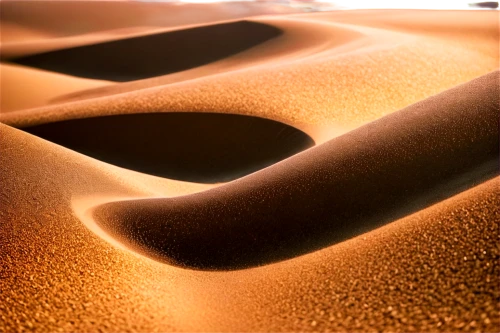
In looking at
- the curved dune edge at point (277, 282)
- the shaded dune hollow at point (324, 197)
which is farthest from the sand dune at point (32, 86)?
the curved dune edge at point (277, 282)

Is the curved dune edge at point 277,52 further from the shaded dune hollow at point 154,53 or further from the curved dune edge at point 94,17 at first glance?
the curved dune edge at point 94,17

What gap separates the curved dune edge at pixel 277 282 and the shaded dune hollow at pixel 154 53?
8.46 metres

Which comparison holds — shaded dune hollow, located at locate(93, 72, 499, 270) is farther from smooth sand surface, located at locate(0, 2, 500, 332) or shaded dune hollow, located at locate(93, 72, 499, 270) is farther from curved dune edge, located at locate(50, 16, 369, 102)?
curved dune edge, located at locate(50, 16, 369, 102)

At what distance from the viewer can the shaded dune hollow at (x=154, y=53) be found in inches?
417

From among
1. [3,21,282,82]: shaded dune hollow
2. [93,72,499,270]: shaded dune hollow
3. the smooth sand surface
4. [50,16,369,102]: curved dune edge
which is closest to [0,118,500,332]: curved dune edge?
the smooth sand surface

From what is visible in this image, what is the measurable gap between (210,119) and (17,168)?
3177 millimetres

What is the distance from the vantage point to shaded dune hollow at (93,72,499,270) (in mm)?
2420

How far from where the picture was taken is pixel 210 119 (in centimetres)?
575

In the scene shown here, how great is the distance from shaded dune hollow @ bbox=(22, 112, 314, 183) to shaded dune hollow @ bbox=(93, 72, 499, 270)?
194 centimetres

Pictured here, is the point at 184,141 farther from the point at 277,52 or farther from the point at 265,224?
the point at 277,52

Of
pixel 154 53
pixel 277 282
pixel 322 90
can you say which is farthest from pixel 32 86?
pixel 277 282

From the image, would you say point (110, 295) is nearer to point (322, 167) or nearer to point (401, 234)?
point (401, 234)

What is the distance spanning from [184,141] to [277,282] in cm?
379

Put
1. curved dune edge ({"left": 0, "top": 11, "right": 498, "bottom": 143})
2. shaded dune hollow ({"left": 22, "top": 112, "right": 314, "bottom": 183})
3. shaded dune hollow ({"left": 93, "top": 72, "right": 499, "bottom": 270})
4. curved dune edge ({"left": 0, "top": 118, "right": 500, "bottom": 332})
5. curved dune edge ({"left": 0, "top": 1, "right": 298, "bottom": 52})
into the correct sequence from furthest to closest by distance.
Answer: curved dune edge ({"left": 0, "top": 1, "right": 298, "bottom": 52}) → curved dune edge ({"left": 0, "top": 11, "right": 498, "bottom": 143}) → shaded dune hollow ({"left": 22, "top": 112, "right": 314, "bottom": 183}) → shaded dune hollow ({"left": 93, "top": 72, "right": 499, "bottom": 270}) → curved dune edge ({"left": 0, "top": 118, "right": 500, "bottom": 332})
